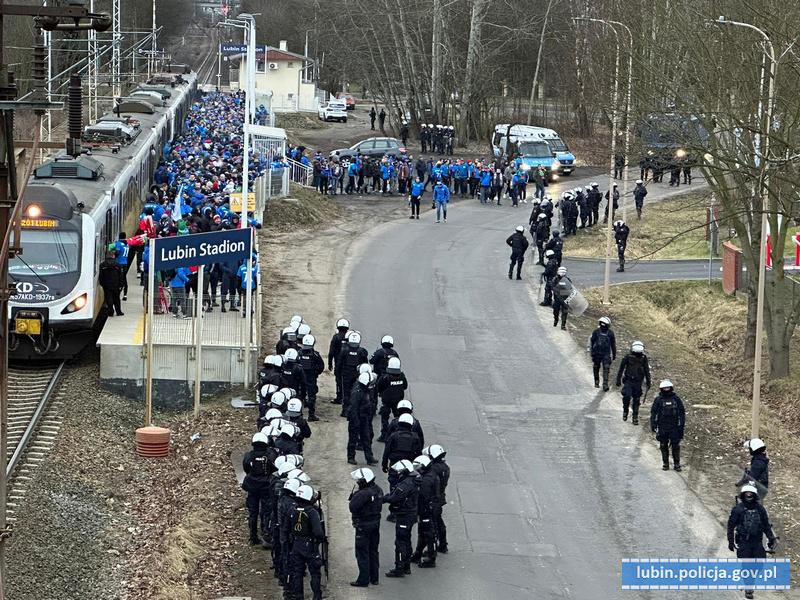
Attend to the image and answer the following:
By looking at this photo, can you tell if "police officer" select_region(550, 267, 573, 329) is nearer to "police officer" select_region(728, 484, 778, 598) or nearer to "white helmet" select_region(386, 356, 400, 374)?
"white helmet" select_region(386, 356, 400, 374)

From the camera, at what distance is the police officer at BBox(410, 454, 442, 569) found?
16188 mm

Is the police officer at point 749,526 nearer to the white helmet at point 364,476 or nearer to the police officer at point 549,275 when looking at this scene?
the white helmet at point 364,476

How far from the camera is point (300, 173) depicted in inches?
1853

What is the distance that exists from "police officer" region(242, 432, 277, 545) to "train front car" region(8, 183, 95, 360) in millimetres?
7219

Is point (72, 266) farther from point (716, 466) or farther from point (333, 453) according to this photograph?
point (716, 466)

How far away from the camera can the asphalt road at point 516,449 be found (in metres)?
16.3

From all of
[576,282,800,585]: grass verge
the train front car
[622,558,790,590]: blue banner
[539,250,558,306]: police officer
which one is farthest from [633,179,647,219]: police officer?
[622,558,790,590]: blue banner

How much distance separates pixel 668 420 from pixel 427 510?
5.09 meters

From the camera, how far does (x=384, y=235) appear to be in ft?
127

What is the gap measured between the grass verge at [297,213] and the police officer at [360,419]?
751 inches

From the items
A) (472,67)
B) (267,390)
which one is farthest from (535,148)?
(267,390)

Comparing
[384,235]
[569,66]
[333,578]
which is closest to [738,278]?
[384,235]

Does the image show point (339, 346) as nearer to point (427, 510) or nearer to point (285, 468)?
point (427, 510)

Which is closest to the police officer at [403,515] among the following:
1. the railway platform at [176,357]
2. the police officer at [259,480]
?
the police officer at [259,480]
